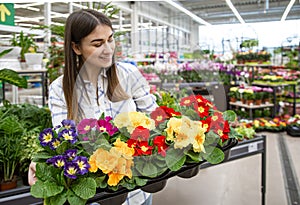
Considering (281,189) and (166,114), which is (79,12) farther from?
(281,189)

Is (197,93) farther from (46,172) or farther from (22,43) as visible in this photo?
(22,43)

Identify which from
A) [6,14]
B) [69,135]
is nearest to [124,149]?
[69,135]

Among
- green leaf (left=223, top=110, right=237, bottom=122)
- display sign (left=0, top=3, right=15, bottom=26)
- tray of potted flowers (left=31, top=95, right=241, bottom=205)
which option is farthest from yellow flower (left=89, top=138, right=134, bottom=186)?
display sign (left=0, top=3, right=15, bottom=26)

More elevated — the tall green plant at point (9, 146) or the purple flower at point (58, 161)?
the purple flower at point (58, 161)

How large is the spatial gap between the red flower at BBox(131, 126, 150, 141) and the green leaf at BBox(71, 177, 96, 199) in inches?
4.8

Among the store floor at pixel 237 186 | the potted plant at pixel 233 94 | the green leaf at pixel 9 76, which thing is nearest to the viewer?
the green leaf at pixel 9 76

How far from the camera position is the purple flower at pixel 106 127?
67 centimetres

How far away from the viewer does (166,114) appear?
2.50 ft

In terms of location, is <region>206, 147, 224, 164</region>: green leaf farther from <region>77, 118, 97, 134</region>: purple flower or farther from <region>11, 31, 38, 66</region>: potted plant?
<region>11, 31, 38, 66</region>: potted plant

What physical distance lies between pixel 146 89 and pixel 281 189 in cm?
229

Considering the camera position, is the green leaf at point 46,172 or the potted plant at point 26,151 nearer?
the green leaf at point 46,172

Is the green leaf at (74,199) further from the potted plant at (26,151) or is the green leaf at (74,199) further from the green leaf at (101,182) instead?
the potted plant at (26,151)

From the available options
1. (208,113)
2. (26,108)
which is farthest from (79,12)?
(26,108)

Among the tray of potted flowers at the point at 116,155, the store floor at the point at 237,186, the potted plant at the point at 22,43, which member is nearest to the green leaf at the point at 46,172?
the tray of potted flowers at the point at 116,155
